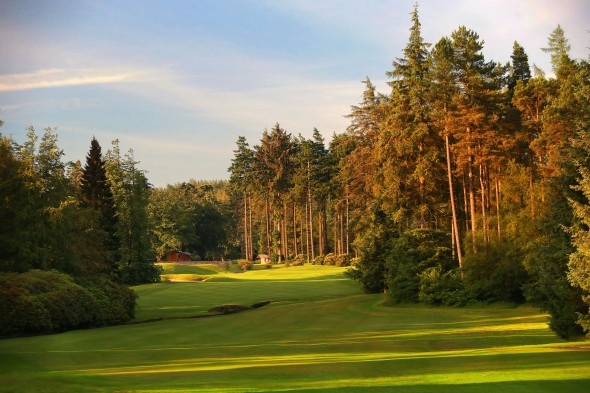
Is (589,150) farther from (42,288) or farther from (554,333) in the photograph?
(42,288)

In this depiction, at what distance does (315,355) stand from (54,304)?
20409 millimetres

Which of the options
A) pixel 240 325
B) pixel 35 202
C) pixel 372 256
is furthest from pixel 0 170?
pixel 372 256

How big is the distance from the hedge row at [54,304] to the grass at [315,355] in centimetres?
290

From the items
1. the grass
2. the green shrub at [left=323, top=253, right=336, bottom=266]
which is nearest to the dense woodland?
the grass

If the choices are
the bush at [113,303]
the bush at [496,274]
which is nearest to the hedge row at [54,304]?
the bush at [113,303]

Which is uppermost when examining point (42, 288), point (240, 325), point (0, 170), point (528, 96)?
point (528, 96)

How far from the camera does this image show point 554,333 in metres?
25.9

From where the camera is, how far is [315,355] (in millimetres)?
21516

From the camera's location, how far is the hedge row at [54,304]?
→ 32.9m

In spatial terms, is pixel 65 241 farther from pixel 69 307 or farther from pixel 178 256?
pixel 178 256

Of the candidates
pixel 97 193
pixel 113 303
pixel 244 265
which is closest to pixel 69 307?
pixel 113 303

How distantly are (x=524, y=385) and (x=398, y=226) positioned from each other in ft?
142

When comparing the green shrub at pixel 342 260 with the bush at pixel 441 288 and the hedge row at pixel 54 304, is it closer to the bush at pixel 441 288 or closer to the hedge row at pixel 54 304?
the bush at pixel 441 288

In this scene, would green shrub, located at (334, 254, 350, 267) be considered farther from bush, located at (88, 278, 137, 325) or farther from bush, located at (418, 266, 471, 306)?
bush, located at (88, 278, 137, 325)
